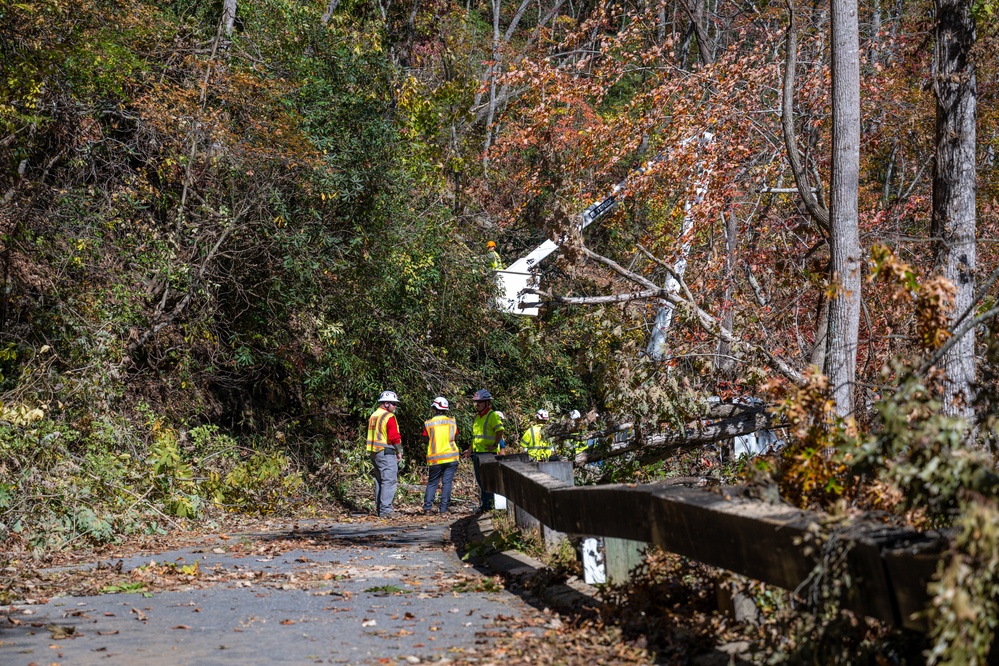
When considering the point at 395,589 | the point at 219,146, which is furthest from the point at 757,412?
the point at 219,146

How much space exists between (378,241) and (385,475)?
240 inches

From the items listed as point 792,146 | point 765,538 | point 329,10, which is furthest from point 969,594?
point 329,10

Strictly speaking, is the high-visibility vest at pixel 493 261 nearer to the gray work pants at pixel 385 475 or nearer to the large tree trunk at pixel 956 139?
the gray work pants at pixel 385 475

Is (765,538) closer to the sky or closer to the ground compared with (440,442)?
closer to the sky

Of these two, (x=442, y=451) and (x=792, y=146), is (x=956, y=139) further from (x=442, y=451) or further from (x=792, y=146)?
(x=442, y=451)

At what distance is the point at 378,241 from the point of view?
22.2 metres

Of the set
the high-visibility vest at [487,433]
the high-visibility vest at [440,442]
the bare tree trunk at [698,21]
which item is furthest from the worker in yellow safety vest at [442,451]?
the bare tree trunk at [698,21]

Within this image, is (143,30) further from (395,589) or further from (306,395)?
(395,589)

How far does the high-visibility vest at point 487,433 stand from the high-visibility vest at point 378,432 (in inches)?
55.5

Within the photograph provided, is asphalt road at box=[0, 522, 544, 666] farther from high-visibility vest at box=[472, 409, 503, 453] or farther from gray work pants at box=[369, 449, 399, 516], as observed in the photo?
gray work pants at box=[369, 449, 399, 516]

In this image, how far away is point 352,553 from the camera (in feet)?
41.2

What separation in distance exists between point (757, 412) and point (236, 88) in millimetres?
13026

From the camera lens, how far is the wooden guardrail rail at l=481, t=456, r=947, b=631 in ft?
13.6

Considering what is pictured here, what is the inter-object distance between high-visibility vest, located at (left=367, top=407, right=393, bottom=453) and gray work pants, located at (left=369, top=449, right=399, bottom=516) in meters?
0.09
